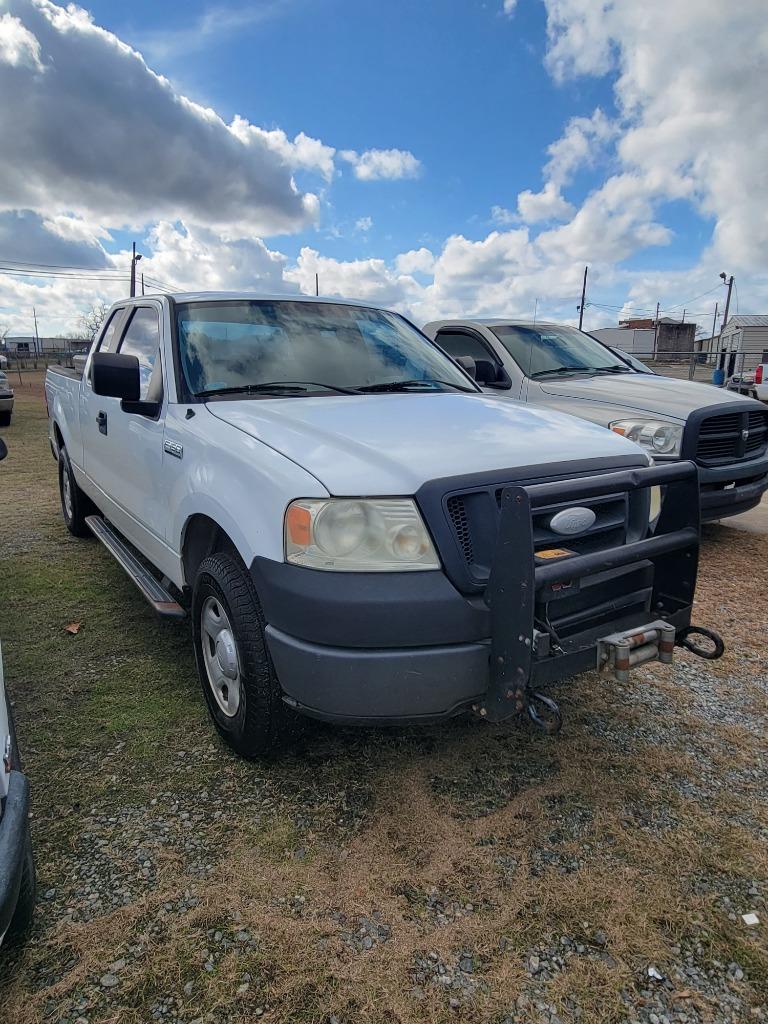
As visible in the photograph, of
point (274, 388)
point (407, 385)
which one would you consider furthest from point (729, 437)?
point (274, 388)

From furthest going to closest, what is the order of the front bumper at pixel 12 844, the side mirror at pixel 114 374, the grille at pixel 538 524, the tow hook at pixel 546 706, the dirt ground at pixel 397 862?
1. the side mirror at pixel 114 374
2. the tow hook at pixel 546 706
3. the grille at pixel 538 524
4. the dirt ground at pixel 397 862
5. the front bumper at pixel 12 844

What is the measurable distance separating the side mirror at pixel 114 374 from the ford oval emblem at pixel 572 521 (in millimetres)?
2060

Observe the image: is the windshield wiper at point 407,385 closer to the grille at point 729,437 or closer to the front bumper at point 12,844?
the front bumper at point 12,844

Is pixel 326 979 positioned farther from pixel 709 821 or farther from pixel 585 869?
pixel 709 821

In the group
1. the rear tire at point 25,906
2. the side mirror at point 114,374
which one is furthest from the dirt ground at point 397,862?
the side mirror at point 114,374

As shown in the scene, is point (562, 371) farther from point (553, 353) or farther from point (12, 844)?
point (12, 844)

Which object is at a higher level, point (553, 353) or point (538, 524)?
point (553, 353)

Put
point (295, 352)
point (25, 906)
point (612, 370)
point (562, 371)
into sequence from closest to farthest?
point (25, 906) → point (295, 352) → point (562, 371) → point (612, 370)

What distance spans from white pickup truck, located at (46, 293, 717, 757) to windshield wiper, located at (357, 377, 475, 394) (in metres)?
0.02

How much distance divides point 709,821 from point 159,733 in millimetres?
2238

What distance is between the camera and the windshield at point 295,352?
3293 mm

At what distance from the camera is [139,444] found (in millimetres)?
3658

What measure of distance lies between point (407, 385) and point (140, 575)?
5.82 ft

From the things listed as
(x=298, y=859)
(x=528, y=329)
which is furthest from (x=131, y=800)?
(x=528, y=329)
